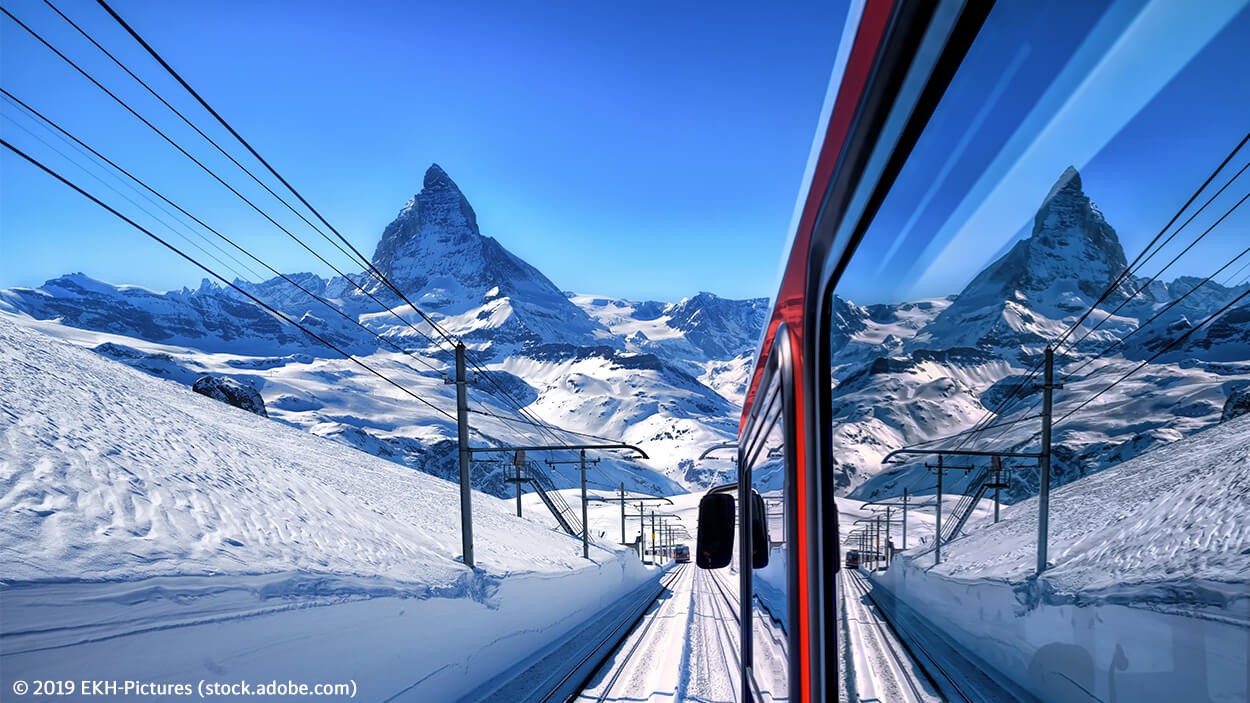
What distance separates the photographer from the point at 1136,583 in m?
0.63

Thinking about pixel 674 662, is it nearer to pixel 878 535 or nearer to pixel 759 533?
pixel 759 533

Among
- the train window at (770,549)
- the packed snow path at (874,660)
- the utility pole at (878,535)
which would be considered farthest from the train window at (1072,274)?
the train window at (770,549)

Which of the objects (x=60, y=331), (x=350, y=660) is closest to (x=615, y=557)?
(x=350, y=660)

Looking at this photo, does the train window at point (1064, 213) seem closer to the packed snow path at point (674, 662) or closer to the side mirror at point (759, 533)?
the side mirror at point (759, 533)

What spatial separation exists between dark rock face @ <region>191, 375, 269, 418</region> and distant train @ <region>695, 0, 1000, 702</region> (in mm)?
51204

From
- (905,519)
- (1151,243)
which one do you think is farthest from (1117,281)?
(905,519)

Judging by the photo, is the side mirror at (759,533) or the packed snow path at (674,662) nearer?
the side mirror at (759,533)

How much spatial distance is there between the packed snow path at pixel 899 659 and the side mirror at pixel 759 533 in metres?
1.01

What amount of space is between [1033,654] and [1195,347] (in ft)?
1.53

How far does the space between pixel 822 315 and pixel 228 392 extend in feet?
181

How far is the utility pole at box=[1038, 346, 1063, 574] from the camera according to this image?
82 centimetres

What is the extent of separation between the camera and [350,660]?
7.88 metres

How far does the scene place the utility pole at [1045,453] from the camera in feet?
2.68

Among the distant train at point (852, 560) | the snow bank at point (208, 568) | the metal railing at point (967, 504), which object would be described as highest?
the metal railing at point (967, 504)
